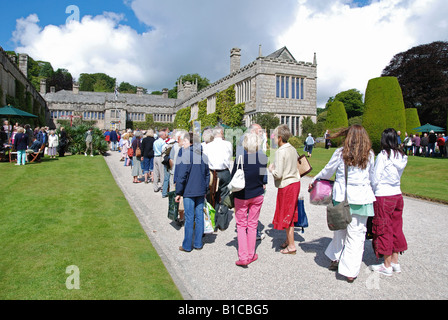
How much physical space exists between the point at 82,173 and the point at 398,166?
11778 mm

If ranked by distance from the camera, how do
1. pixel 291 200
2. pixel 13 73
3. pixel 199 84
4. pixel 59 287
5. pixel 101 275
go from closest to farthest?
pixel 59 287 → pixel 101 275 → pixel 291 200 → pixel 13 73 → pixel 199 84

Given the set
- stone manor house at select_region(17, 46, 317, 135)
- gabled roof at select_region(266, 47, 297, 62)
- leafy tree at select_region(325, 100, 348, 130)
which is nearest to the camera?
leafy tree at select_region(325, 100, 348, 130)

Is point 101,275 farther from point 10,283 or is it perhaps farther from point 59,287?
point 10,283

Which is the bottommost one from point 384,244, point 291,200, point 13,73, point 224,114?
point 384,244

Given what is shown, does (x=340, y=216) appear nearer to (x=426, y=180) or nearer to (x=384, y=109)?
(x=426, y=180)

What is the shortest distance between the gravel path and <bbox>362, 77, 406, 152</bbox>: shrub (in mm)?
15104

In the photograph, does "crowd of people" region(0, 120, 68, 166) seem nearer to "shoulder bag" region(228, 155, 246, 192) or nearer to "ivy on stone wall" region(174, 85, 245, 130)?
"shoulder bag" region(228, 155, 246, 192)

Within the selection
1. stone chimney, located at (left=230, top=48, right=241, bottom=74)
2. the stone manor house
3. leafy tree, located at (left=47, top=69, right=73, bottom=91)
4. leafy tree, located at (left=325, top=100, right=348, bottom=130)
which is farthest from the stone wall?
leafy tree, located at (left=47, top=69, right=73, bottom=91)

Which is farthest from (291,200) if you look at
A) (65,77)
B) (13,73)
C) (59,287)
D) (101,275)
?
(65,77)

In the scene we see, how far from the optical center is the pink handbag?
14.4ft

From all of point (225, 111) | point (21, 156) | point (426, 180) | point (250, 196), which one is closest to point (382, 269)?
point (250, 196)

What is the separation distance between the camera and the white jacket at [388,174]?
4.22m

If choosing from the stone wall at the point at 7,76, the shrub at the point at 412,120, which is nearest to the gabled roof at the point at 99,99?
the stone wall at the point at 7,76

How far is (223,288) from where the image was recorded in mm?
3818
